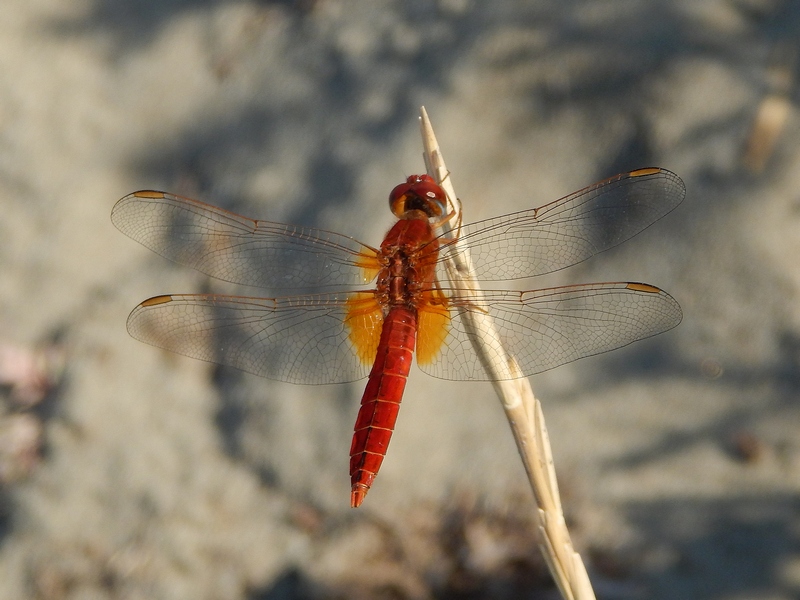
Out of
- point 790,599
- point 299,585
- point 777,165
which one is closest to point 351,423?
point 299,585

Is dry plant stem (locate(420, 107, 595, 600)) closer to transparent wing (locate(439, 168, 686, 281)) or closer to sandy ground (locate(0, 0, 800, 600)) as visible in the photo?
transparent wing (locate(439, 168, 686, 281))

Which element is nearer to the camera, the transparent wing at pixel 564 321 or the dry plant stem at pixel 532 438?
the dry plant stem at pixel 532 438

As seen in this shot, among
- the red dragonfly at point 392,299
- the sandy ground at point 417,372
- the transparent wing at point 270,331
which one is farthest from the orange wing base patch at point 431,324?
the sandy ground at point 417,372

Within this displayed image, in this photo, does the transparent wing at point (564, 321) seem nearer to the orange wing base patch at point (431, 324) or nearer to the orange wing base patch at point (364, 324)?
the orange wing base patch at point (431, 324)

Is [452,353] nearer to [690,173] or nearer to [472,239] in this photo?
[472,239]

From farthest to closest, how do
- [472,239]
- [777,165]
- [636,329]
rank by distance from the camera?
[777,165], [472,239], [636,329]

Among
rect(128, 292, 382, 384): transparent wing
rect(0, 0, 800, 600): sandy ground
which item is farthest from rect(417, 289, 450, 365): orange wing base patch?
rect(0, 0, 800, 600): sandy ground

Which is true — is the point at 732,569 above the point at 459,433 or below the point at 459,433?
below
